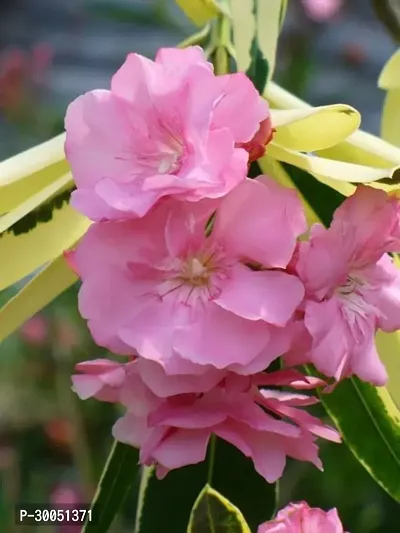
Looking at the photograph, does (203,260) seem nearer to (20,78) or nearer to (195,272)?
(195,272)

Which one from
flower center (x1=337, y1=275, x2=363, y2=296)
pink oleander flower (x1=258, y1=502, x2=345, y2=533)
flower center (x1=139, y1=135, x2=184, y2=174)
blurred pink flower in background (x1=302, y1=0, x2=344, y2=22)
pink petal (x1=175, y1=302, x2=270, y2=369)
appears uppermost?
→ flower center (x1=139, y1=135, x2=184, y2=174)

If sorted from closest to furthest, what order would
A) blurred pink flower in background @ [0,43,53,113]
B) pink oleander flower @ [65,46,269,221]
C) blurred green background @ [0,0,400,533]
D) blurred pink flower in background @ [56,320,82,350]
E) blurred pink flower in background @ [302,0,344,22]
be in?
pink oleander flower @ [65,46,269,221] < blurred green background @ [0,0,400,533] < blurred pink flower in background @ [56,320,82,350] < blurred pink flower in background @ [0,43,53,113] < blurred pink flower in background @ [302,0,344,22]

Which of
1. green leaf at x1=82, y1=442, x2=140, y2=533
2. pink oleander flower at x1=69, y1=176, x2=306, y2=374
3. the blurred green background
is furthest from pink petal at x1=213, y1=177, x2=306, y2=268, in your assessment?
the blurred green background

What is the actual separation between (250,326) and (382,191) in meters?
0.09

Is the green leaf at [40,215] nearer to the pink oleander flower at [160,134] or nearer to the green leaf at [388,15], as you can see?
the pink oleander flower at [160,134]

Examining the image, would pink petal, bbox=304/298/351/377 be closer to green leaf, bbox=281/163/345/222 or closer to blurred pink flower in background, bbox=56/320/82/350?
green leaf, bbox=281/163/345/222

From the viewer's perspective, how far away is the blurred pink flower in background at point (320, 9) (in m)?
1.92

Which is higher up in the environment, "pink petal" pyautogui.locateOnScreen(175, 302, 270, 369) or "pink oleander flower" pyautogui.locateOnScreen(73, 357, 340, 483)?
"pink petal" pyautogui.locateOnScreen(175, 302, 270, 369)

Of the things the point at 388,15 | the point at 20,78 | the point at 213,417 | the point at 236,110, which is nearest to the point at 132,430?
the point at 213,417

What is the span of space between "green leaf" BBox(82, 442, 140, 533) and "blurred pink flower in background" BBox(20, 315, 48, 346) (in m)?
0.91

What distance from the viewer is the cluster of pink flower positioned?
38 cm

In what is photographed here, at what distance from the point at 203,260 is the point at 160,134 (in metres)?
0.06

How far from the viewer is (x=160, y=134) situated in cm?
40

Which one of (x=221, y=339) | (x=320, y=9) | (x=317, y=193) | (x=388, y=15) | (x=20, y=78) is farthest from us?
(x=320, y=9)
